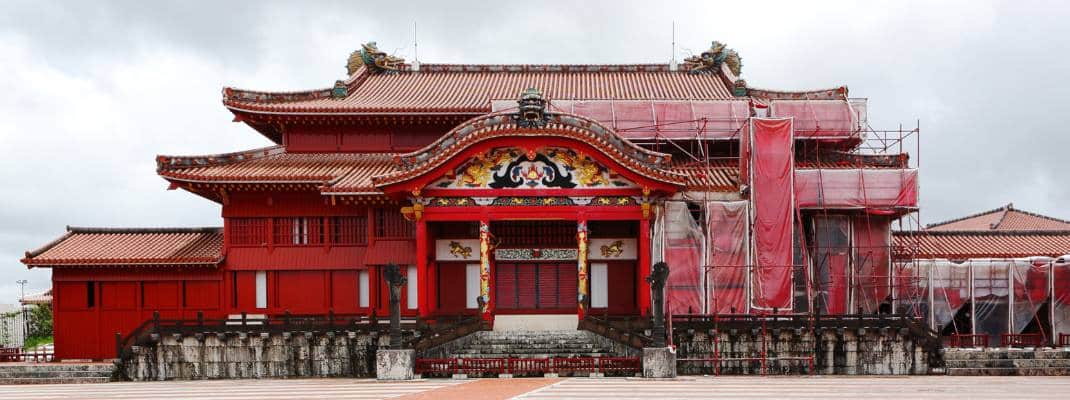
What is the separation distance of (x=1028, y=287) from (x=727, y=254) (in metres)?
10.5

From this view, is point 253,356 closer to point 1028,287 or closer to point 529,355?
point 529,355

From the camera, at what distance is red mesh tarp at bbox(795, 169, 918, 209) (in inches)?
1147

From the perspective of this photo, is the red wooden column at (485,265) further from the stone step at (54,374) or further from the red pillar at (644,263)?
the stone step at (54,374)

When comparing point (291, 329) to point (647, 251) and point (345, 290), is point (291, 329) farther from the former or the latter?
point (647, 251)

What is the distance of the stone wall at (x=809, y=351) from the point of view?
25141 mm

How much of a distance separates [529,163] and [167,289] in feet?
42.2

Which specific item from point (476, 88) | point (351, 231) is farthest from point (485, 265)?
point (476, 88)

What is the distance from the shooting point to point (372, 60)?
3766 centimetres

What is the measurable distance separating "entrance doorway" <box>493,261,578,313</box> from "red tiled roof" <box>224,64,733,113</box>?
5.69 metres

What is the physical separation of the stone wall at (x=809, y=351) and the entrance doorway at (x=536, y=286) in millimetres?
6122

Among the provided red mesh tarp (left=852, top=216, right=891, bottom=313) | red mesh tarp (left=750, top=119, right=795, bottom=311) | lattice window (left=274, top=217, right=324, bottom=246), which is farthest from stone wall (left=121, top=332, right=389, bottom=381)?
red mesh tarp (left=852, top=216, right=891, bottom=313)

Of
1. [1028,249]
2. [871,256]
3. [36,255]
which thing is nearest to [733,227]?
[871,256]

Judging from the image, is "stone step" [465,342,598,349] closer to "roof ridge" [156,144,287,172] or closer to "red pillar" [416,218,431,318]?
"red pillar" [416,218,431,318]

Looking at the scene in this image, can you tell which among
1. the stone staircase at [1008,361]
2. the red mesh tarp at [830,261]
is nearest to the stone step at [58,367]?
the red mesh tarp at [830,261]
